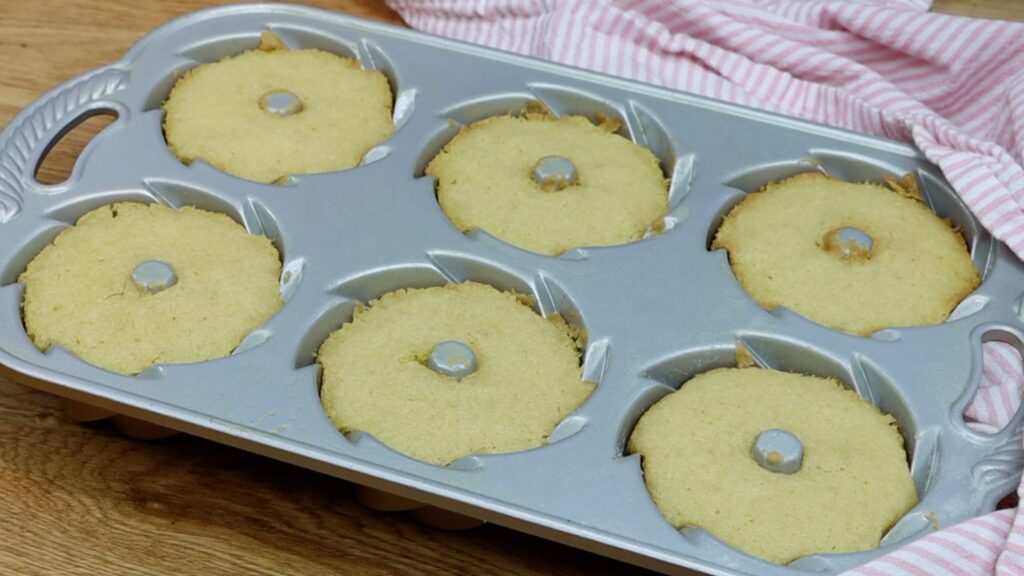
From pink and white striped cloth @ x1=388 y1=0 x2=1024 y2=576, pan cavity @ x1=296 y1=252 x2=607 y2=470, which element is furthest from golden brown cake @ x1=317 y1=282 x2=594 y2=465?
pink and white striped cloth @ x1=388 y1=0 x2=1024 y2=576

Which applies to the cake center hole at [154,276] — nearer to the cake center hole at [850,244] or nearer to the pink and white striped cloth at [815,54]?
the pink and white striped cloth at [815,54]

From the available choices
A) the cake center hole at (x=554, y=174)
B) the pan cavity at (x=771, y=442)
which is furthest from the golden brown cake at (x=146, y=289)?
the pan cavity at (x=771, y=442)

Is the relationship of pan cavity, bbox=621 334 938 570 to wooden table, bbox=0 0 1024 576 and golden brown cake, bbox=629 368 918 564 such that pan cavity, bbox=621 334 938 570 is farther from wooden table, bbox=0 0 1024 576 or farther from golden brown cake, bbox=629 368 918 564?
wooden table, bbox=0 0 1024 576

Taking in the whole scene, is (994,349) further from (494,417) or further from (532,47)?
(532,47)

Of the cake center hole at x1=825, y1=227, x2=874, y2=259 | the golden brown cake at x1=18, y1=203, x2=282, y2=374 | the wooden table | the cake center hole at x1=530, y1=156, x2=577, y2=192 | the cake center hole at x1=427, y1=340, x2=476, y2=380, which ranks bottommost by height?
the wooden table

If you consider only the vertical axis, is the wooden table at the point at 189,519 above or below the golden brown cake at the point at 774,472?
below
